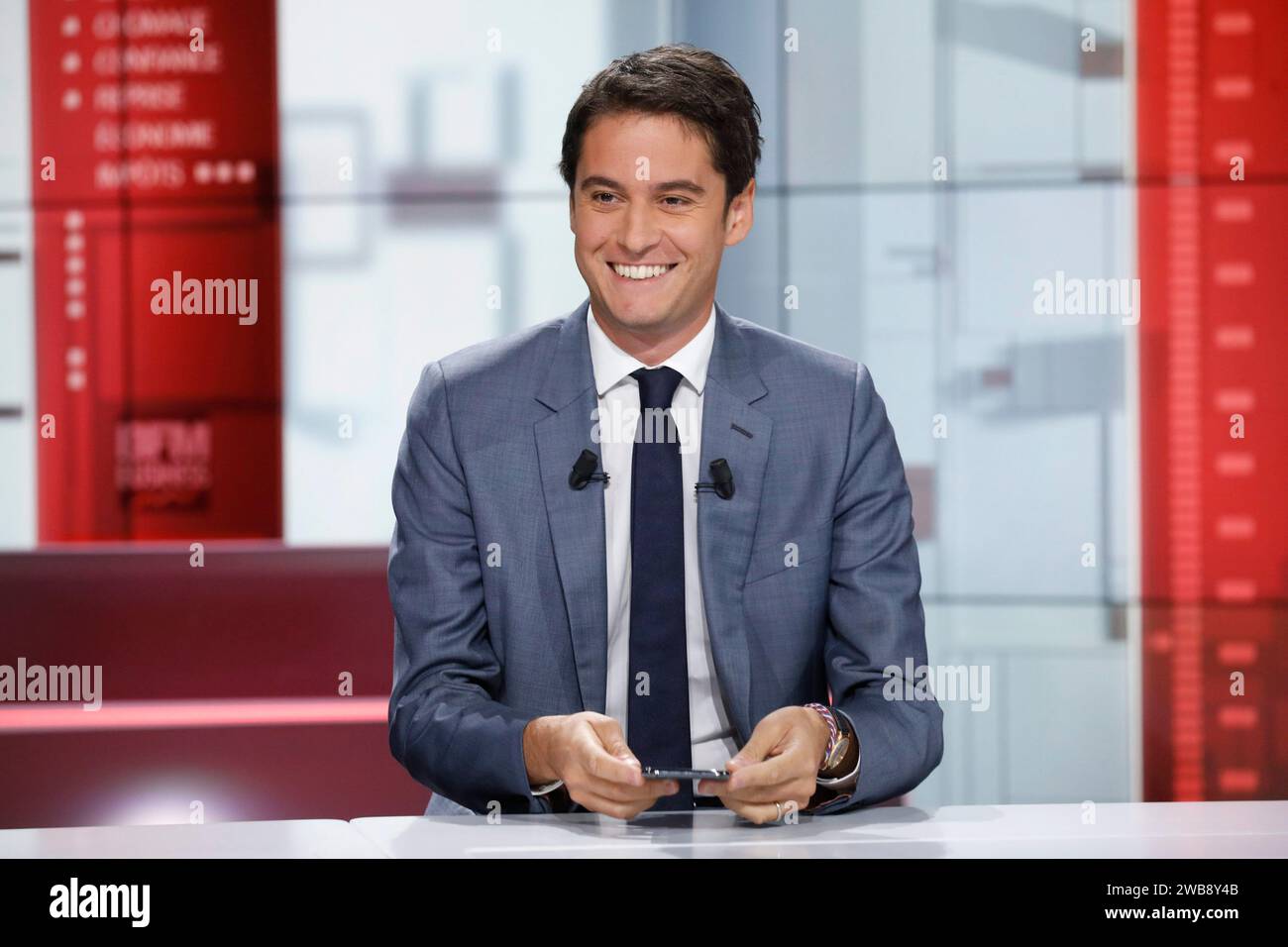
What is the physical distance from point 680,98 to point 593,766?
930 mm

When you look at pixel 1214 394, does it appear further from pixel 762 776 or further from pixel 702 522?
pixel 762 776

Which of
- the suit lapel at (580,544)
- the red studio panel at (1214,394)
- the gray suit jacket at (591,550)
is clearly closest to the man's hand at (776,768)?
the gray suit jacket at (591,550)

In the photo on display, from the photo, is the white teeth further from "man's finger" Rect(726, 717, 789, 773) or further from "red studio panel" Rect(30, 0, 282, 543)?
"red studio panel" Rect(30, 0, 282, 543)

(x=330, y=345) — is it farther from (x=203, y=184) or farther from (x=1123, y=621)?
(x=1123, y=621)

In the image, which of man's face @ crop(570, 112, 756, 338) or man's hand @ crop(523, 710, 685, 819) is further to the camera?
man's face @ crop(570, 112, 756, 338)

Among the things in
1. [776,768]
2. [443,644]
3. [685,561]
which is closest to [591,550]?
[685,561]

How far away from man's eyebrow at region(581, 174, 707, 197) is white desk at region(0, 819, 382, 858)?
0.93 metres

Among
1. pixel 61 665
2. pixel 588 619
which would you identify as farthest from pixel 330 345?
pixel 588 619

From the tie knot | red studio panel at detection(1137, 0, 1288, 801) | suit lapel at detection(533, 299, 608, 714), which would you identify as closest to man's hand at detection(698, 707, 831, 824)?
suit lapel at detection(533, 299, 608, 714)

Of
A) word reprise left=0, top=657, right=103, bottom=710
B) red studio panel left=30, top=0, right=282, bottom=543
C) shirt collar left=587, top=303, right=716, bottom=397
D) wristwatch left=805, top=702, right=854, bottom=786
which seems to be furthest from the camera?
red studio panel left=30, top=0, right=282, bottom=543

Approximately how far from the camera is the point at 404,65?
3818mm

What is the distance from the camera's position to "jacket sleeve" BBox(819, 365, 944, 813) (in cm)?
156

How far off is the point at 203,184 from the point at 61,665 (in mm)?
1460

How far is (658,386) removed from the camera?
178cm
